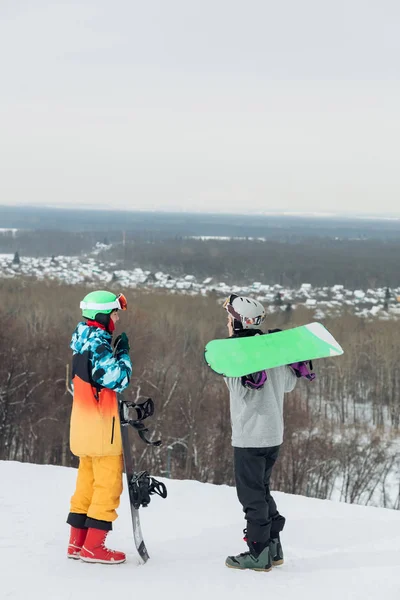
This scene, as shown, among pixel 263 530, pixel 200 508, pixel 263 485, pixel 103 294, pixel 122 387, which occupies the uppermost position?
pixel 103 294

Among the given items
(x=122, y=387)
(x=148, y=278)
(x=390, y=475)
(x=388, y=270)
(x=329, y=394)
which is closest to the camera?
(x=122, y=387)

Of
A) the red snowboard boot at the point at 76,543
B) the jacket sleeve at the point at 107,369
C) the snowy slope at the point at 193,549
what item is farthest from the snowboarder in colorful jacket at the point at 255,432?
the red snowboard boot at the point at 76,543

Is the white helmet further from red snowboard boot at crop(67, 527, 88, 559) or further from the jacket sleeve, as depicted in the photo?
red snowboard boot at crop(67, 527, 88, 559)

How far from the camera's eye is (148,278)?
86.1 m

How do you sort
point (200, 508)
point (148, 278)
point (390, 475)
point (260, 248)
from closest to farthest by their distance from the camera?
point (200, 508), point (390, 475), point (148, 278), point (260, 248)

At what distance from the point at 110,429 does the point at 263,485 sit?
0.96m

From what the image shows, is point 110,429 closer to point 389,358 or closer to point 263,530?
point 263,530

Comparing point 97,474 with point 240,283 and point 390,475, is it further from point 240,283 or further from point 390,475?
point 240,283

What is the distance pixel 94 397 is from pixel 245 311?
39.5 inches

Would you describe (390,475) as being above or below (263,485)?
below

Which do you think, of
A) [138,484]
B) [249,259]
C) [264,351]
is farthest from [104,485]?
[249,259]

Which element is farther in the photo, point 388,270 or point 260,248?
point 260,248

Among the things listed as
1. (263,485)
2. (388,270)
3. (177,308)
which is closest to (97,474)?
(263,485)

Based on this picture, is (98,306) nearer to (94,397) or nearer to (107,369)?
(107,369)
